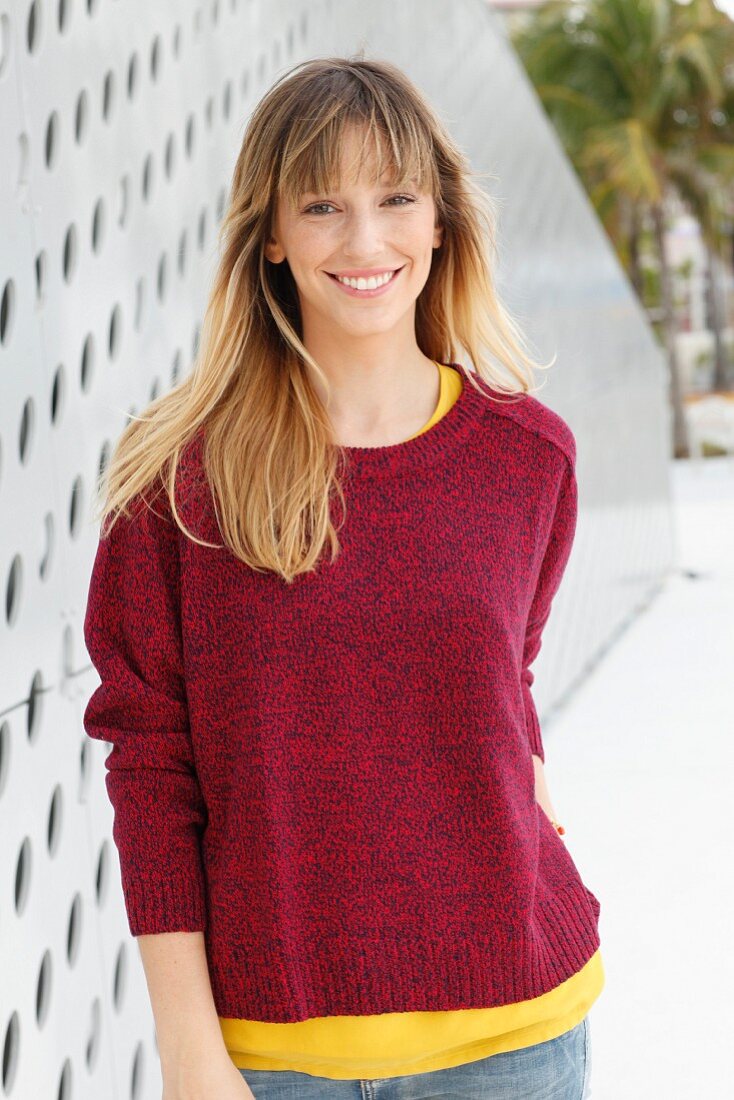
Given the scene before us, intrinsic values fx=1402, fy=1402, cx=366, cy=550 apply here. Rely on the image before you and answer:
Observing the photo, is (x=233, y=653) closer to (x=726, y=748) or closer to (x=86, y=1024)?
(x=86, y=1024)

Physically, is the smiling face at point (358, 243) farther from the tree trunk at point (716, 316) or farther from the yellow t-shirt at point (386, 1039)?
the tree trunk at point (716, 316)

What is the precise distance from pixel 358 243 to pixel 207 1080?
3.13 feet

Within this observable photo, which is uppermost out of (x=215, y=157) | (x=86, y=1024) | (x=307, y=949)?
(x=215, y=157)

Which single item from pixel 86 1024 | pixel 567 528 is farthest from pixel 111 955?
pixel 567 528

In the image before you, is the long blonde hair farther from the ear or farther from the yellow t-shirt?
the yellow t-shirt

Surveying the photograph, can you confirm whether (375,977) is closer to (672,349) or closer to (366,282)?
(366,282)

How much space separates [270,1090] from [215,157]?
204 cm

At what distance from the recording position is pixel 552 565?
1895 mm

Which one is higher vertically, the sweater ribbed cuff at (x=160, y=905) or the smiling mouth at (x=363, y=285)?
the smiling mouth at (x=363, y=285)

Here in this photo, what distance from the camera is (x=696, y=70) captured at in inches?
875

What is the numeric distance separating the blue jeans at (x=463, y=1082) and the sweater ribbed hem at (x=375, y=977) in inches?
3.3

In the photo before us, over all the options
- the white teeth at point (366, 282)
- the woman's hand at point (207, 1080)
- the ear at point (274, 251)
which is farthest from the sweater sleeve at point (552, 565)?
the woman's hand at point (207, 1080)

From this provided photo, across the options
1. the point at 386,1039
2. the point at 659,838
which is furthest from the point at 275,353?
the point at 659,838

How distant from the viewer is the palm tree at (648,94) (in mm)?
22141
